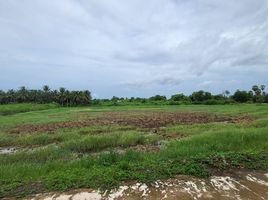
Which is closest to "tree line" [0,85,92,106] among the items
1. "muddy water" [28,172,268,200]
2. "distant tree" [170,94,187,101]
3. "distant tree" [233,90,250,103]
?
"distant tree" [170,94,187,101]

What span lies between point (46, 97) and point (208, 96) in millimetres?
42193

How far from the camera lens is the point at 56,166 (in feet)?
27.3

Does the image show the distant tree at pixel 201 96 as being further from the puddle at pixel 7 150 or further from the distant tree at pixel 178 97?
the puddle at pixel 7 150

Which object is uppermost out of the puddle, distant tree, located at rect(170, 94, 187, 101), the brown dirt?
distant tree, located at rect(170, 94, 187, 101)

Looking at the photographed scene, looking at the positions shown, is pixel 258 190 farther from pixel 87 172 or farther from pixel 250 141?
pixel 250 141

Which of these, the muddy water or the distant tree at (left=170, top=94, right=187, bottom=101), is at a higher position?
the distant tree at (left=170, top=94, right=187, bottom=101)

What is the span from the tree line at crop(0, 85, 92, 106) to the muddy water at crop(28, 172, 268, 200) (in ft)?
227

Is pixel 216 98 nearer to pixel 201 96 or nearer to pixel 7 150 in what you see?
pixel 201 96

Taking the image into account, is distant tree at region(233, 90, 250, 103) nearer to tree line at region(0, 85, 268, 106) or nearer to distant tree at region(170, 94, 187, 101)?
tree line at region(0, 85, 268, 106)

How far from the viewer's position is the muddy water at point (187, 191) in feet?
19.6

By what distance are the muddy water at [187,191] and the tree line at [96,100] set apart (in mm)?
59386

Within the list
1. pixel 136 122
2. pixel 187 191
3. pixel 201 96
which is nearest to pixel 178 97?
pixel 201 96

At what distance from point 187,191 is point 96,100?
244 ft

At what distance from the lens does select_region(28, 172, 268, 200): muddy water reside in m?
5.96
